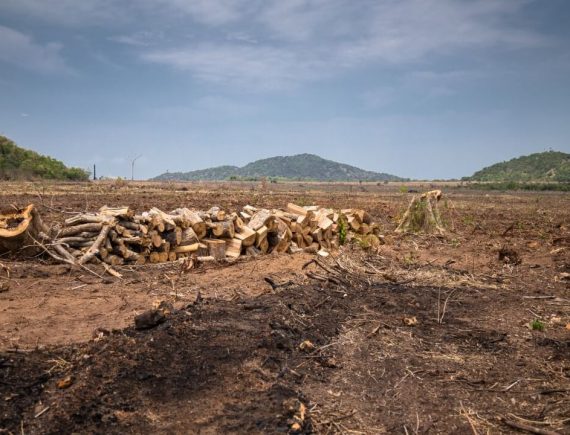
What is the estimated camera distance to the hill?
47191 mm

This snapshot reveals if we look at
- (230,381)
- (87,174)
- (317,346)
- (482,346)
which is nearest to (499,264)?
(482,346)

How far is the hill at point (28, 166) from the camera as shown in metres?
47.2

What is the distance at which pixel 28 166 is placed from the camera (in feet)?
166

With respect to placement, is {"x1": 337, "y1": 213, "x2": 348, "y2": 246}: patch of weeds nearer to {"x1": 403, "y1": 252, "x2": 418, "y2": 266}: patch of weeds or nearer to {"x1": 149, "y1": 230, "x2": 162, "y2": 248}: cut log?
{"x1": 403, "y1": 252, "x2": 418, "y2": 266}: patch of weeds

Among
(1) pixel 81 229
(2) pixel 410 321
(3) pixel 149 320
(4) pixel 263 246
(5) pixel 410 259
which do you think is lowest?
(2) pixel 410 321

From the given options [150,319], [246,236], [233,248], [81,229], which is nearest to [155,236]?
[81,229]

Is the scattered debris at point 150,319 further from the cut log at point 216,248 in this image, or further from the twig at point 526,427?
the cut log at point 216,248

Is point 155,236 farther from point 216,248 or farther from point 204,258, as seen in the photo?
point 216,248

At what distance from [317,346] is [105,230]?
5.02 meters

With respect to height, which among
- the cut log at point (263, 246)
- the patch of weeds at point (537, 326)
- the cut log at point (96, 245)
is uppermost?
the cut log at point (96, 245)

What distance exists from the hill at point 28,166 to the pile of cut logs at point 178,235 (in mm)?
42748

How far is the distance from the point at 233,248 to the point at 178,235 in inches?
47.8

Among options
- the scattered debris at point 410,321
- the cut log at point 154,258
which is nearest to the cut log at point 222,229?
the cut log at point 154,258

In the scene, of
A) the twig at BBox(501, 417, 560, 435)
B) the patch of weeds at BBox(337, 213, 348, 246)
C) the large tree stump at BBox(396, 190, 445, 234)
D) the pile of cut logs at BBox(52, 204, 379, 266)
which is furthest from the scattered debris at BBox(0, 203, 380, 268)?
the twig at BBox(501, 417, 560, 435)
